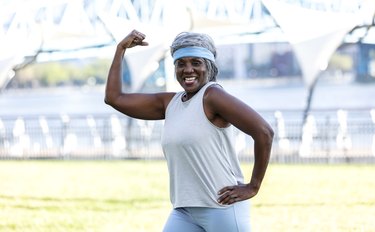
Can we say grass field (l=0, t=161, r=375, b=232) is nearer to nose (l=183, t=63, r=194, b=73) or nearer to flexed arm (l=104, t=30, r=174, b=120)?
flexed arm (l=104, t=30, r=174, b=120)

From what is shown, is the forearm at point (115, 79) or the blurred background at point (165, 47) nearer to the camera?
the forearm at point (115, 79)

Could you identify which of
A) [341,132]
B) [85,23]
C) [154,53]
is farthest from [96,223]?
[85,23]

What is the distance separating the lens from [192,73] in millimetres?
4172

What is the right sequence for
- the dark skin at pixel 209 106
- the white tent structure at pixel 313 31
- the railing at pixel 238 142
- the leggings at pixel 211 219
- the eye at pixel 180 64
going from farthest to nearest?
1. the white tent structure at pixel 313 31
2. the railing at pixel 238 142
3. the eye at pixel 180 64
4. the leggings at pixel 211 219
5. the dark skin at pixel 209 106

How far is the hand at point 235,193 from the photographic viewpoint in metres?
4.05

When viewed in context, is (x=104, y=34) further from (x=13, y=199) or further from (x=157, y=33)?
(x=13, y=199)

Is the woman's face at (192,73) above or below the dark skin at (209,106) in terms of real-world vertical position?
above

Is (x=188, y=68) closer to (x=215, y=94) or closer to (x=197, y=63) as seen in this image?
(x=197, y=63)

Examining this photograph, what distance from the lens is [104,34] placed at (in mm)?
31109

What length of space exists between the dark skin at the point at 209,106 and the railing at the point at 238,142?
43.5 feet

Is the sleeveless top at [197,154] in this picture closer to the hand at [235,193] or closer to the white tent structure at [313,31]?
the hand at [235,193]

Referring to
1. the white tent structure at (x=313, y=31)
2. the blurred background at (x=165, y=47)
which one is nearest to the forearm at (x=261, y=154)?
the blurred background at (x=165, y=47)

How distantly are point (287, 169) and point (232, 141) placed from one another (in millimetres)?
13010

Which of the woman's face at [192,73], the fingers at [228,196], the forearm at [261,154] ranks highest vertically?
the woman's face at [192,73]
